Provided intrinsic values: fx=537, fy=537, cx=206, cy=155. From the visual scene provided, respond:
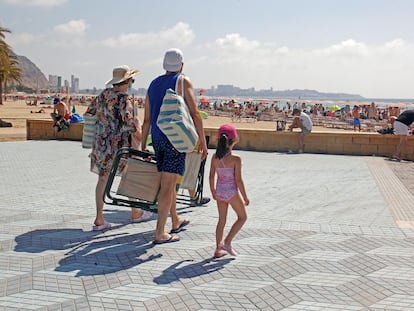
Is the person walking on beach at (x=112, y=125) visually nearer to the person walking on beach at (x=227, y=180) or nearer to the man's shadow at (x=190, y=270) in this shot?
the person walking on beach at (x=227, y=180)

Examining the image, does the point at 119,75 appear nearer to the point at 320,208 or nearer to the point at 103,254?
the point at 103,254

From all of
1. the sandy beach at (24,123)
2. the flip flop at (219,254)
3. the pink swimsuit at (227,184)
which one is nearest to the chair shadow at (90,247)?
the flip flop at (219,254)

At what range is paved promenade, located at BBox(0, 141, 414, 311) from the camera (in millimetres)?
3625

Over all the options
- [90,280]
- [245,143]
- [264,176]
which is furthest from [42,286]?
[245,143]

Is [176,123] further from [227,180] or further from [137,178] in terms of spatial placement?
[137,178]

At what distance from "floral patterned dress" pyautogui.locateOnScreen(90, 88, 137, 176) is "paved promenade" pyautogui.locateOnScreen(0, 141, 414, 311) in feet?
2.44

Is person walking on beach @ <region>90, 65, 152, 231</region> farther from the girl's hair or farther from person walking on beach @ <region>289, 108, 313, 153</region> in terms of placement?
person walking on beach @ <region>289, 108, 313, 153</region>

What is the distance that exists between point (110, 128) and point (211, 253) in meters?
1.60

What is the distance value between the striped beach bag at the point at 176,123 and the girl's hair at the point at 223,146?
0.93ft

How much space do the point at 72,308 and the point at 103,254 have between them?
1.15 meters

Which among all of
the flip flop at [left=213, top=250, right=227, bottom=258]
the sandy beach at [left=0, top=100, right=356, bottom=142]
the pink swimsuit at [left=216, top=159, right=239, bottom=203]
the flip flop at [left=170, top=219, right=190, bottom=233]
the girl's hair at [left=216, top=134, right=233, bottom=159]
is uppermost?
the girl's hair at [left=216, top=134, right=233, bottom=159]

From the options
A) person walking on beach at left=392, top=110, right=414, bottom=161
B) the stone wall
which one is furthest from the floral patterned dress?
person walking on beach at left=392, top=110, right=414, bottom=161

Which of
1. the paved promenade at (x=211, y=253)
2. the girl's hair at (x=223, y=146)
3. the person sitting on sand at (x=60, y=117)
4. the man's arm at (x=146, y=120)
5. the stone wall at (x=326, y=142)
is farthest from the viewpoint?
the person sitting on sand at (x=60, y=117)

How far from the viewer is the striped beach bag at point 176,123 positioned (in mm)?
4574
